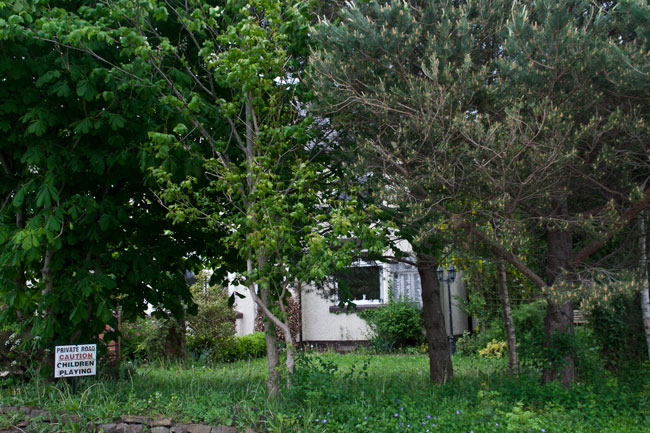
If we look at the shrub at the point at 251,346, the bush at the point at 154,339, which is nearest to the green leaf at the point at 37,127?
the bush at the point at 154,339

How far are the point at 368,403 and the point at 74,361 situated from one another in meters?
3.50

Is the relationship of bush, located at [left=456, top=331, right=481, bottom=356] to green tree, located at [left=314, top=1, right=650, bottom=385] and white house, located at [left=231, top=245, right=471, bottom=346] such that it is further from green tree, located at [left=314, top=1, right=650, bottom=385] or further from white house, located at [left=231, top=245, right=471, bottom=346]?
green tree, located at [left=314, top=1, right=650, bottom=385]

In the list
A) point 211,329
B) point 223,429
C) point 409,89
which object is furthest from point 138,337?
point 409,89

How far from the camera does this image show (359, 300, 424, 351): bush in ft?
48.6

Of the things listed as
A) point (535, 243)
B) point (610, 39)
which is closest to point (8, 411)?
point (535, 243)

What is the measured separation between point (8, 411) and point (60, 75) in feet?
12.6

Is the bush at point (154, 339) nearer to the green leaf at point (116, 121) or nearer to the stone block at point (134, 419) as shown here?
the stone block at point (134, 419)

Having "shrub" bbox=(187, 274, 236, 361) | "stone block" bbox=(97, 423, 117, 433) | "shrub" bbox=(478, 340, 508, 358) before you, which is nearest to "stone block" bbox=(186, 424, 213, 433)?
"stone block" bbox=(97, 423, 117, 433)

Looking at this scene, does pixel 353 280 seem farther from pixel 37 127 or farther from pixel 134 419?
pixel 37 127

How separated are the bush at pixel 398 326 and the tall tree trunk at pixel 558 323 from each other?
24.9 feet

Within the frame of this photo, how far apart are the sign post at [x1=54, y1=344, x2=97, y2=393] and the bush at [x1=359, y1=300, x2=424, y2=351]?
29.3 feet

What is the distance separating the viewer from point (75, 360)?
6.91 m

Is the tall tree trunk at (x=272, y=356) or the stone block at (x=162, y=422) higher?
the tall tree trunk at (x=272, y=356)

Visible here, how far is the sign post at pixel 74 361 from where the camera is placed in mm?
6746
